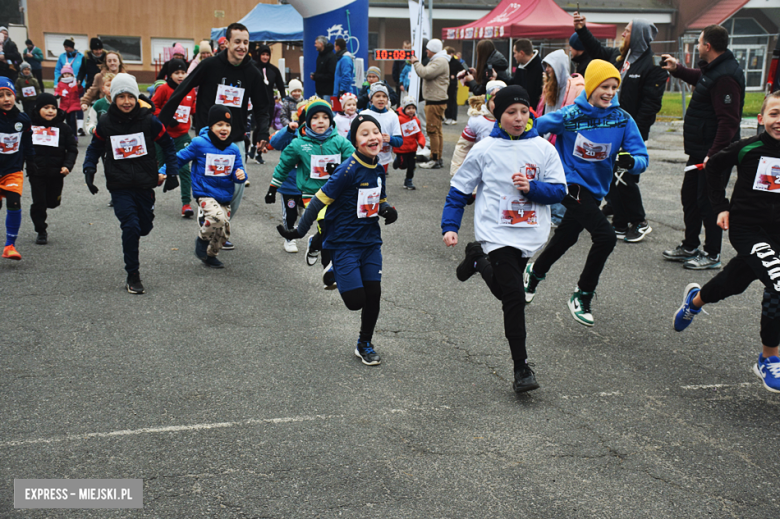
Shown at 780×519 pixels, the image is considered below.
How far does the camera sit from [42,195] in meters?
7.86

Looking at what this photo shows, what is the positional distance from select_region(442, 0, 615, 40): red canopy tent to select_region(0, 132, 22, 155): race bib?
17.0 m

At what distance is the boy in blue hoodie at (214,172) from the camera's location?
22.7ft

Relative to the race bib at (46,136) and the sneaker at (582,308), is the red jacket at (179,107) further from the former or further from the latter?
the sneaker at (582,308)

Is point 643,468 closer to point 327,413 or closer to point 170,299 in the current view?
point 327,413

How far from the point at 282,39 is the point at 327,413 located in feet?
72.3

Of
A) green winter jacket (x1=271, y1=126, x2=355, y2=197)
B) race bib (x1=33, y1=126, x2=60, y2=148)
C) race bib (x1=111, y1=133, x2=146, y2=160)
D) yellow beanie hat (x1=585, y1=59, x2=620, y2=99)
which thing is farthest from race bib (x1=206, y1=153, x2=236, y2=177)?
yellow beanie hat (x1=585, y1=59, x2=620, y2=99)

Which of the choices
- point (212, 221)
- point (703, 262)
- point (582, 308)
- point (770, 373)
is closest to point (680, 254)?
point (703, 262)

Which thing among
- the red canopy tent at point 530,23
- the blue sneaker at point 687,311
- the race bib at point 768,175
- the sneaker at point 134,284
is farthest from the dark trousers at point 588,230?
the red canopy tent at point 530,23

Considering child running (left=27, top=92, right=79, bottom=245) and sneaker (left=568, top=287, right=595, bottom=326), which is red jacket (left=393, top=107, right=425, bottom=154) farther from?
sneaker (left=568, top=287, right=595, bottom=326)

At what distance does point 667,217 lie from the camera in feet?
32.3

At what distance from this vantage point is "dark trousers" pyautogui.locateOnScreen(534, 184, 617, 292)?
5254 mm

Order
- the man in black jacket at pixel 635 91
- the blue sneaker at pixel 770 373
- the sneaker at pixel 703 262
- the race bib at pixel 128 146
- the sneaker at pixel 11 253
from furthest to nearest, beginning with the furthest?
the man in black jacket at pixel 635 91 < the sneaker at pixel 703 262 < the sneaker at pixel 11 253 < the race bib at pixel 128 146 < the blue sneaker at pixel 770 373

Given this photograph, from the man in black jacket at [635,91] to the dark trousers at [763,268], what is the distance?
3602mm

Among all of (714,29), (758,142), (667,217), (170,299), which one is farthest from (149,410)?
(667,217)
